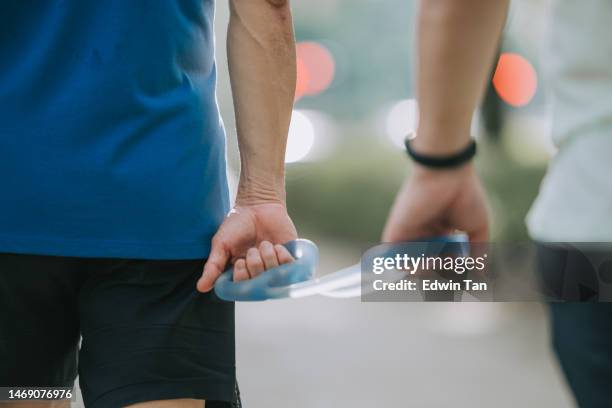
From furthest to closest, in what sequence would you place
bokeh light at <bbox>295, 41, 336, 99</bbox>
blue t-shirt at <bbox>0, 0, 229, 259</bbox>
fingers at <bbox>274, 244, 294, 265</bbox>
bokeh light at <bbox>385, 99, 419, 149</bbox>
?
bokeh light at <bbox>295, 41, 336, 99</bbox>
bokeh light at <bbox>385, 99, 419, 149</bbox>
fingers at <bbox>274, 244, 294, 265</bbox>
blue t-shirt at <bbox>0, 0, 229, 259</bbox>

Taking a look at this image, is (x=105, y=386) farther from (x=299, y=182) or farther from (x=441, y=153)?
(x=299, y=182)

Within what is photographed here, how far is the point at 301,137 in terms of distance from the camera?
6320 mm

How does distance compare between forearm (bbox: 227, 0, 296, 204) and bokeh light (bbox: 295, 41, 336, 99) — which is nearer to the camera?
forearm (bbox: 227, 0, 296, 204)

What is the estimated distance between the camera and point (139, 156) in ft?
5.20

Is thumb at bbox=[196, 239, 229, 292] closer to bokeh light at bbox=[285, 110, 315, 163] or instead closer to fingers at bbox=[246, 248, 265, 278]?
fingers at bbox=[246, 248, 265, 278]

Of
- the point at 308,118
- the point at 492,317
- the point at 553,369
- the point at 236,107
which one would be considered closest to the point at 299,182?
the point at 308,118

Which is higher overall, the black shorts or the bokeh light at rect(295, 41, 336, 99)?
the bokeh light at rect(295, 41, 336, 99)

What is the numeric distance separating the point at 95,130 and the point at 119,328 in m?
0.30

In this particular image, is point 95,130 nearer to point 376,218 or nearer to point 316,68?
point 376,218

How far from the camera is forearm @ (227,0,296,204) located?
1.75m

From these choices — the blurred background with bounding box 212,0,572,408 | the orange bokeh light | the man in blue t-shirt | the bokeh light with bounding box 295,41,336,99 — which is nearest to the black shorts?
the man in blue t-shirt

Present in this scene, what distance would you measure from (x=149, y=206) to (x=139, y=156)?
0.25 ft

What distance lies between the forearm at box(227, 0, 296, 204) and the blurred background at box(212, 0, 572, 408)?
536mm

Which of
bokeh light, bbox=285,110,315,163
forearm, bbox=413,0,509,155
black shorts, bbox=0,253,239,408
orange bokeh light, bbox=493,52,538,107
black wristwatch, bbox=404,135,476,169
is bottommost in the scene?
black shorts, bbox=0,253,239,408
